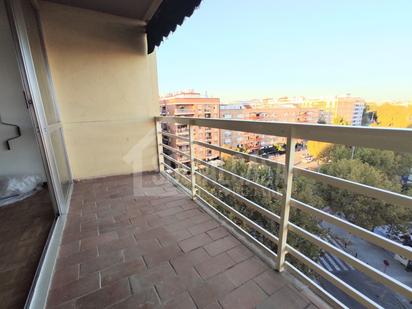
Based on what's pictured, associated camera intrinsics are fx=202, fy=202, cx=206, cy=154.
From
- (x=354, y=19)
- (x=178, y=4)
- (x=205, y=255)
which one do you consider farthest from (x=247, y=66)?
(x=205, y=255)

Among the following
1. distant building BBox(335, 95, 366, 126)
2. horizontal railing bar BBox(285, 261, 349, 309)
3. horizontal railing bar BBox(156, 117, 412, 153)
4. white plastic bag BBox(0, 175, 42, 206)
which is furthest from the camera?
white plastic bag BBox(0, 175, 42, 206)

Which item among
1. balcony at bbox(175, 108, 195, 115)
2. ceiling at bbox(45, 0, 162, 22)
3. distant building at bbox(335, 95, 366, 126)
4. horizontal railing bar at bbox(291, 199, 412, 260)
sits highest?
ceiling at bbox(45, 0, 162, 22)

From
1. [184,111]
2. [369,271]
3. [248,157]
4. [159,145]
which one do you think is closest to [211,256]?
[248,157]

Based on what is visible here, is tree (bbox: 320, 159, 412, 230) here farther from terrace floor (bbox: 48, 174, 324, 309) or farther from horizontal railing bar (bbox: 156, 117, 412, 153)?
terrace floor (bbox: 48, 174, 324, 309)

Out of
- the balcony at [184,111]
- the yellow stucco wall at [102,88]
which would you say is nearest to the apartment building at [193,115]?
the balcony at [184,111]

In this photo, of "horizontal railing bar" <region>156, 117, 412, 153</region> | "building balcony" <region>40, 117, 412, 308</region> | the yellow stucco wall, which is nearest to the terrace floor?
"building balcony" <region>40, 117, 412, 308</region>

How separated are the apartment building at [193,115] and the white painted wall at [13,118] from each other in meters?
1.80

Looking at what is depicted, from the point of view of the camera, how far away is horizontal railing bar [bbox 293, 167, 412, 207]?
0.78 metres

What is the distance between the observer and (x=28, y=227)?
185cm

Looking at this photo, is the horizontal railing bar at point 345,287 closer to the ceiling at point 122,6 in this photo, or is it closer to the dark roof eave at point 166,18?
the dark roof eave at point 166,18

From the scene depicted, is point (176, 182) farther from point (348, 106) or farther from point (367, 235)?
point (367, 235)

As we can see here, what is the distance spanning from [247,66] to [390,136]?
6548 mm

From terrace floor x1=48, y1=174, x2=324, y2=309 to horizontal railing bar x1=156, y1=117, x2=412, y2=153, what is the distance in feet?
3.00

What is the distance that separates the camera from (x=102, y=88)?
3002 mm
